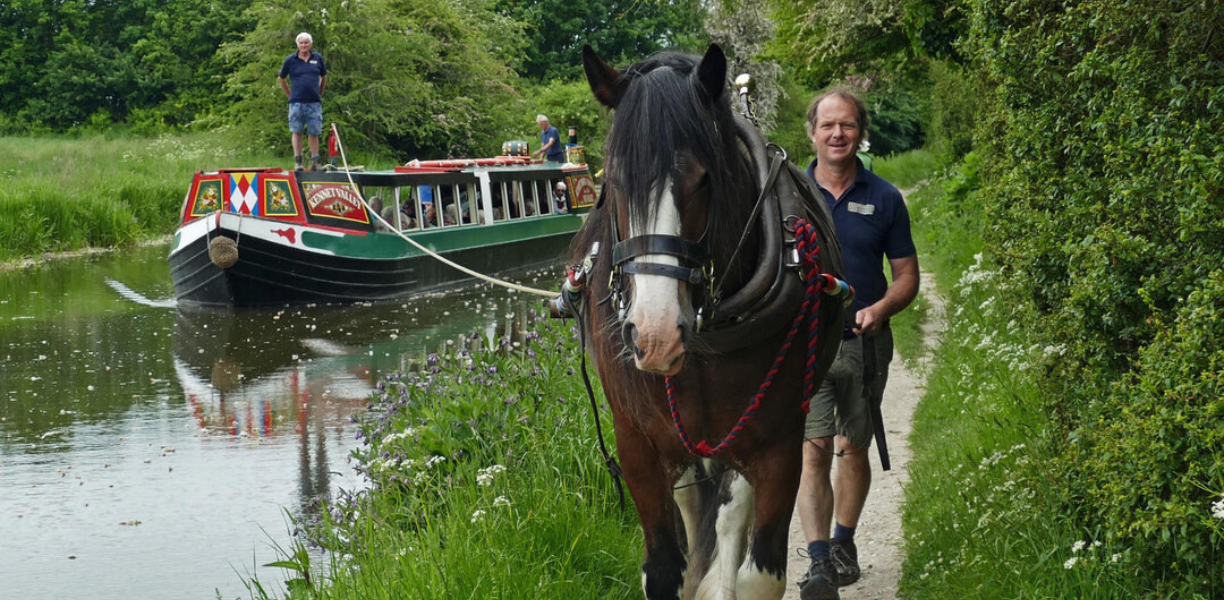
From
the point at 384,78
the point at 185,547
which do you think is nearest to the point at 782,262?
the point at 185,547

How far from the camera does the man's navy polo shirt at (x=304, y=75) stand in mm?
17688

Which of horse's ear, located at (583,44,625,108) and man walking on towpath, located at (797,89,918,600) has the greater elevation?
horse's ear, located at (583,44,625,108)

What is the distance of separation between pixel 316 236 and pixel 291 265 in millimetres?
528

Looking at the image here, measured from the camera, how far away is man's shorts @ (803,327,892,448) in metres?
5.01

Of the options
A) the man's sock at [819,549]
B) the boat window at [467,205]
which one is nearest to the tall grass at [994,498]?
the man's sock at [819,549]

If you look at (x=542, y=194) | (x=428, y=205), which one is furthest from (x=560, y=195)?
(x=428, y=205)

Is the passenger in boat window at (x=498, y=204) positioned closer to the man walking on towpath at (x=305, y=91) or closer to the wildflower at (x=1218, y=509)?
the man walking on towpath at (x=305, y=91)

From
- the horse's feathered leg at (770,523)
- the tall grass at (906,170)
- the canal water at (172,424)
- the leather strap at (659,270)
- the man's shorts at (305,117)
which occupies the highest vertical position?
the man's shorts at (305,117)

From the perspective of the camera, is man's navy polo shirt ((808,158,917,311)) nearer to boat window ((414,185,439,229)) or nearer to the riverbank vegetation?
the riverbank vegetation

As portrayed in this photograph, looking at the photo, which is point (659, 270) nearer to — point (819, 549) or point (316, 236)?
point (819, 549)

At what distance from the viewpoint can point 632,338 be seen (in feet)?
10.7

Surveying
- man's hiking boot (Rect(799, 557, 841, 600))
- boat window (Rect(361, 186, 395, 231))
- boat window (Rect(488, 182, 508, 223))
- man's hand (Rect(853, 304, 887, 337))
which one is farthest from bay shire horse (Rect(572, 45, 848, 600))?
boat window (Rect(488, 182, 508, 223))

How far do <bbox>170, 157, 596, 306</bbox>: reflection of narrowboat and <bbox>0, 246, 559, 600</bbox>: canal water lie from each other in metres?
0.44

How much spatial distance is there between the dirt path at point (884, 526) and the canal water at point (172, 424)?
98.6 inches
